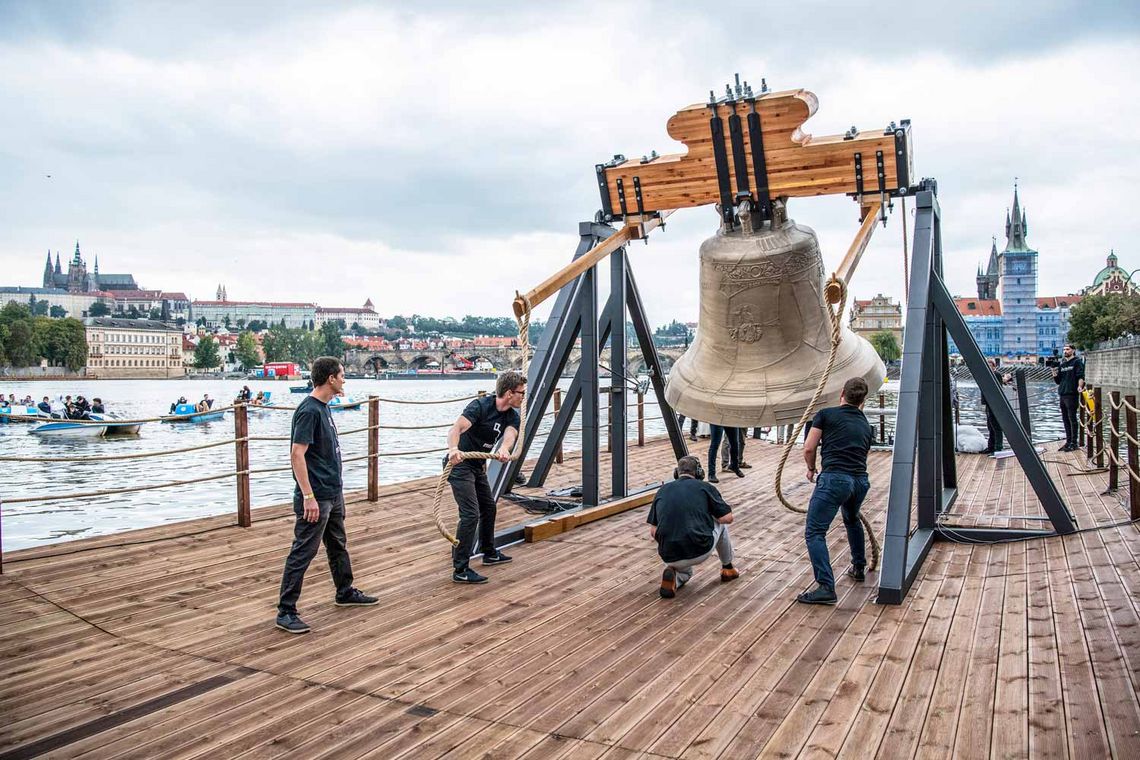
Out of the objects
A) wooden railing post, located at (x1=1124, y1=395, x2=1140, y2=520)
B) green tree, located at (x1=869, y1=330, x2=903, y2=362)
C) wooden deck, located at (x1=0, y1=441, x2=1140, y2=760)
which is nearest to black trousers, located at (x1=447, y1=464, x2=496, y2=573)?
wooden deck, located at (x1=0, y1=441, x2=1140, y2=760)

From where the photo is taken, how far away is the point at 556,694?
370 cm

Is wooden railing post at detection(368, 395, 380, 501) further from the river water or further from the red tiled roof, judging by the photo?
the red tiled roof

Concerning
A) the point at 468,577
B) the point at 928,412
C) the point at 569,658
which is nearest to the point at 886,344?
the point at 928,412

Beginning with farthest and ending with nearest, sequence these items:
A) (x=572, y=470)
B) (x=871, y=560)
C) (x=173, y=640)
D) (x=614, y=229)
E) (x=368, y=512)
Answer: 1. (x=572, y=470)
2. (x=368, y=512)
3. (x=614, y=229)
4. (x=871, y=560)
5. (x=173, y=640)

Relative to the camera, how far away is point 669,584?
5289mm

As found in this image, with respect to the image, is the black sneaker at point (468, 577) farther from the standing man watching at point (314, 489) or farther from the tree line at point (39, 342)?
the tree line at point (39, 342)

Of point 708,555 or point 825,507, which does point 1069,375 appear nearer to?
point 825,507

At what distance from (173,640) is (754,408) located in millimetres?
3695

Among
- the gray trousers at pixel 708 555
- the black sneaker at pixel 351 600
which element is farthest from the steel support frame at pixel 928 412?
the black sneaker at pixel 351 600

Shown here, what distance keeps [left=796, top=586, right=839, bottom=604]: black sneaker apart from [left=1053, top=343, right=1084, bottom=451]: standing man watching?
28.2 ft

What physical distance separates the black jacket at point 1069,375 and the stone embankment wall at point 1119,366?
1455 centimetres

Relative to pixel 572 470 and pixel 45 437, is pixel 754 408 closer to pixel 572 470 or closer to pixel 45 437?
pixel 572 470

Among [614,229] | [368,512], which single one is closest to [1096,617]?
[614,229]

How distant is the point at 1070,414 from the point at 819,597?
997cm
